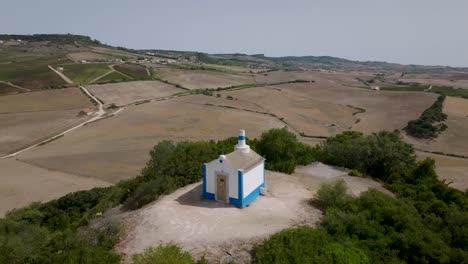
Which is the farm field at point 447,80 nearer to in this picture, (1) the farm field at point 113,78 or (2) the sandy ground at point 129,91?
(2) the sandy ground at point 129,91

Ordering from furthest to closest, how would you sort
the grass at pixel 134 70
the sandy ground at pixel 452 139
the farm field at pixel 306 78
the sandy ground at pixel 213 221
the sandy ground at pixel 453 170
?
the farm field at pixel 306 78
the grass at pixel 134 70
the sandy ground at pixel 452 139
the sandy ground at pixel 453 170
the sandy ground at pixel 213 221

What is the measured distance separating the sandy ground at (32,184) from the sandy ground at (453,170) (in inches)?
1507

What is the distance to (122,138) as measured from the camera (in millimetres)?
51750

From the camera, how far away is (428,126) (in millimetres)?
59875

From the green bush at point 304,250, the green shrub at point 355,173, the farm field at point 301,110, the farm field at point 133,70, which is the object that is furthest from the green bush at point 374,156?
the farm field at point 133,70

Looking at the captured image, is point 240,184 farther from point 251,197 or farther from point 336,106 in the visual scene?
point 336,106

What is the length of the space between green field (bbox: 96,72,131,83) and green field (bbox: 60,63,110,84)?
277 cm

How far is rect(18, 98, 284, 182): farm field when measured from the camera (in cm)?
4025

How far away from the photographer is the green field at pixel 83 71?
98631 millimetres

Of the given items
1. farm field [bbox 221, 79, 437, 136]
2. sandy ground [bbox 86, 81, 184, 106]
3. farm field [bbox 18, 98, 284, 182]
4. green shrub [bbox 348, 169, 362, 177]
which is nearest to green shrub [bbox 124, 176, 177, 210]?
farm field [bbox 18, 98, 284, 182]

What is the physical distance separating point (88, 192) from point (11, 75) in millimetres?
86714

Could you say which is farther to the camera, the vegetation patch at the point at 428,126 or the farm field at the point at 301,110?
the farm field at the point at 301,110

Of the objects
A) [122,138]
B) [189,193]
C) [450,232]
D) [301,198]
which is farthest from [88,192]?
[450,232]

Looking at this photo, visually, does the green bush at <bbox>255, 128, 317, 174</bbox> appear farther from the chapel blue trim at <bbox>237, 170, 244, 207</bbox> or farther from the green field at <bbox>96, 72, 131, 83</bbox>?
the green field at <bbox>96, 72, 131, 83</bbox>
